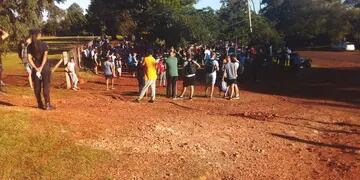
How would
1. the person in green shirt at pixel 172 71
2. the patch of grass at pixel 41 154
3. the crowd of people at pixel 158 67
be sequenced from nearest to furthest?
the patch of grass at pixel 41 154, the crowd of people at pixel 158 67, the person in green shirt at pixel 172 71

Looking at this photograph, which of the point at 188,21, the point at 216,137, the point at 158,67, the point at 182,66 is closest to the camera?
the point at 216,137

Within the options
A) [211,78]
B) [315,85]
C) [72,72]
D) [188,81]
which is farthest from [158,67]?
[315,85]

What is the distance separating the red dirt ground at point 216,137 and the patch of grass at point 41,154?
→ 1.17 feet

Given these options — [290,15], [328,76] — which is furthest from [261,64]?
[290,15]

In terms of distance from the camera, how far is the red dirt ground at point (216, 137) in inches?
380

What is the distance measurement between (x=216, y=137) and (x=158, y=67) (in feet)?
44.8

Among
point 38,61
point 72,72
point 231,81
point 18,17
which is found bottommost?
point 231,81

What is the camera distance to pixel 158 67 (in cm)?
2514

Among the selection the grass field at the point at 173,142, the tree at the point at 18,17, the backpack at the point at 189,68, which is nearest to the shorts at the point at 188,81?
the backpack at the point at 189,68

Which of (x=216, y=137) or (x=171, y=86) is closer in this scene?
(x=216, y=137)

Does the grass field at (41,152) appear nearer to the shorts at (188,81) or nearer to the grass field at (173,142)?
the grass field at (173,142)

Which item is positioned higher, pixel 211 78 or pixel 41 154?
pixel 211 78

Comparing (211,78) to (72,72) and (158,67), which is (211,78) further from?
(158,67)

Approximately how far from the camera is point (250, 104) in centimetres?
1866
